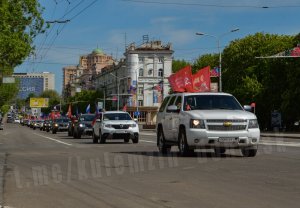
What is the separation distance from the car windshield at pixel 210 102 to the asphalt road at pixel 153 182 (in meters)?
1.54

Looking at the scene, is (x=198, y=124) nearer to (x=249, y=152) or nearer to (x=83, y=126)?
(x=249, y=152)

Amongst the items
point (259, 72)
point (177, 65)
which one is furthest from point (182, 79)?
point (177, 65)

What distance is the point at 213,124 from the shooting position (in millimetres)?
17234

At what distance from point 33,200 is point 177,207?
246cm

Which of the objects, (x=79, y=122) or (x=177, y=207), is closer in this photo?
(x=177, y=207)

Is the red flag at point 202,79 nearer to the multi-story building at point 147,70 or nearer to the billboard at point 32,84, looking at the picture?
the multi-story building at point 147,70

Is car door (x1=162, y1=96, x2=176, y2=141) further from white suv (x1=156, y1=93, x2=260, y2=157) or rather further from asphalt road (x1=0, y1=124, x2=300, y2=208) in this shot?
asphalt road (x1=0, y1=124, x2=300, y2=208)

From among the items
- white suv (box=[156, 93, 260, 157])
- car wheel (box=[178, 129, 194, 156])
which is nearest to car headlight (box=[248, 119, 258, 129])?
white suv (box=[156, 93, 260, 157])

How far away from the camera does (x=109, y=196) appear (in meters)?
10.1

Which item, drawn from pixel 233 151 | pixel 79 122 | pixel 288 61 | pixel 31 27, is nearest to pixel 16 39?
pixel 31 27

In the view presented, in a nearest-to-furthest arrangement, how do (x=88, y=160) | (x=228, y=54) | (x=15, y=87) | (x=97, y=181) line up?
(x=97, y=181) → (x=88, y=160) → (x=228, y=54) → (x=15, y=87)

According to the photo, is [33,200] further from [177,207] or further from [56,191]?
[177,207]

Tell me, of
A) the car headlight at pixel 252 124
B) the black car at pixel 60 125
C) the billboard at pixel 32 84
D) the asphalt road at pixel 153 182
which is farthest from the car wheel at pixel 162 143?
the billboard at pixel 32 84

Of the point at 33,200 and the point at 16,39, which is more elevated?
the point at 16,39
